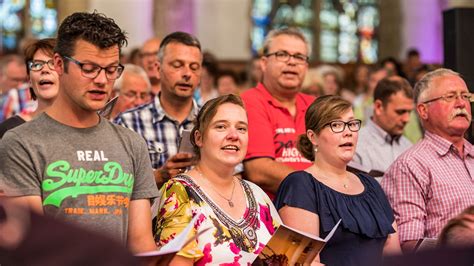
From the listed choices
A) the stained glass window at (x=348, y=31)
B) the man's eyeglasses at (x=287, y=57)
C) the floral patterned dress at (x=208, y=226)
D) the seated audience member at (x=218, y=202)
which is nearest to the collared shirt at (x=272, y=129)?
the man's eyeglasses at (x=287, y=57)

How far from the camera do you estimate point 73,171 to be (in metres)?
3.64

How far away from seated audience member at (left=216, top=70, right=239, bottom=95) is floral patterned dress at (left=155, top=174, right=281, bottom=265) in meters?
5.86

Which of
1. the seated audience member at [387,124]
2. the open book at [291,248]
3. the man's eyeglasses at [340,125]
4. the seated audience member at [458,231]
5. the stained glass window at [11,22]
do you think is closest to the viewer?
the seated audience member at [458,231]

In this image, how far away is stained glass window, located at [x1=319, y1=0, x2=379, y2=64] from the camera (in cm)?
1980

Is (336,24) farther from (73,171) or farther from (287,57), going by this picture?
(73,171)

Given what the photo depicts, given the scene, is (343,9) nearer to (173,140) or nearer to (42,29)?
(42,29)

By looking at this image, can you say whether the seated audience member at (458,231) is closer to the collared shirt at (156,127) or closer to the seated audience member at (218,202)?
the seated audience member at (218,202)

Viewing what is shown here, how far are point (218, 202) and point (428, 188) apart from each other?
4.45 feet

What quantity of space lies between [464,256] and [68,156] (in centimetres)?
168

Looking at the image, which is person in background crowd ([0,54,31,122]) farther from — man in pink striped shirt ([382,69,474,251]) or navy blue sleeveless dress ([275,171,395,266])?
navy blue sleeveless dress ([275,171,395,266])

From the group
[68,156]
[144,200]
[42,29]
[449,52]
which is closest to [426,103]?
[449,52]

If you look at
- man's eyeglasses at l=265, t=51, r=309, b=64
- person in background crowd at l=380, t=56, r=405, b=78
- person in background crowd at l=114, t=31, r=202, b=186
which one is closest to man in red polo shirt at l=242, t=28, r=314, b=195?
man's eyeglasses at l=265, t=51, r=309, b=64

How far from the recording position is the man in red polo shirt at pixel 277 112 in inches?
208

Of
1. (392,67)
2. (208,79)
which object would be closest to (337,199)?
(208,79)
